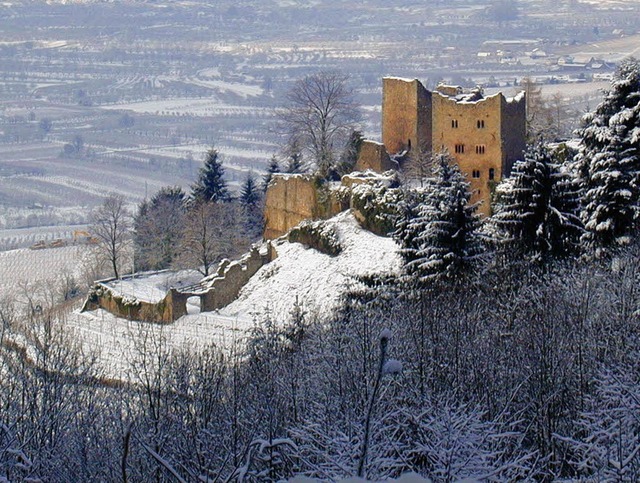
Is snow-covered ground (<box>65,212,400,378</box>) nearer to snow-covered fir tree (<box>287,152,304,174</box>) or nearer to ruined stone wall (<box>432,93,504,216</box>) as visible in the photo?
ruined stone wall (<box>432,93,504,216</box>)

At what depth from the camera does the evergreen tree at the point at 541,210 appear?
84.7ft

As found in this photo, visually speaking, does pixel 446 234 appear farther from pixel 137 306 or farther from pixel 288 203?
pixel 288 203

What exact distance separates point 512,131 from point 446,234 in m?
9.44

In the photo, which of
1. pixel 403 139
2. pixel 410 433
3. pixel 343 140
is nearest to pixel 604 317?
pixel 410 433

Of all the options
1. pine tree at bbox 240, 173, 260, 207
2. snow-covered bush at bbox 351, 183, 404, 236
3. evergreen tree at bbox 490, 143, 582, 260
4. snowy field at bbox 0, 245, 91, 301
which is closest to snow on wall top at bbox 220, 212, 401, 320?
snow-covered bush at bbox 351, 183, 404, 236

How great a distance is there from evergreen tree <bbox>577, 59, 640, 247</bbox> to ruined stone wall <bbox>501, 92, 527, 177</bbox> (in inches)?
314

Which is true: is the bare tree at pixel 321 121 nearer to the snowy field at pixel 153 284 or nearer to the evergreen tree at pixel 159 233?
the evergreen tree at pixel 159 233

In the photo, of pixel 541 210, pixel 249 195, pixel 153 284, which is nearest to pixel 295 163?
pixel 249 195

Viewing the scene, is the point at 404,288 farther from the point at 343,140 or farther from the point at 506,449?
the point at 343,140

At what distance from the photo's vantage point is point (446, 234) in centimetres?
2606

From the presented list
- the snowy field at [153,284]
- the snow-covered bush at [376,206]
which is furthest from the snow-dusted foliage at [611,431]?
the snowy field at [153,284]

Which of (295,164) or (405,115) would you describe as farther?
(295,164)

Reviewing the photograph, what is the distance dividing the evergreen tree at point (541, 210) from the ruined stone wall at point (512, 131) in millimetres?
7707

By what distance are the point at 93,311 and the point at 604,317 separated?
64.9ft
